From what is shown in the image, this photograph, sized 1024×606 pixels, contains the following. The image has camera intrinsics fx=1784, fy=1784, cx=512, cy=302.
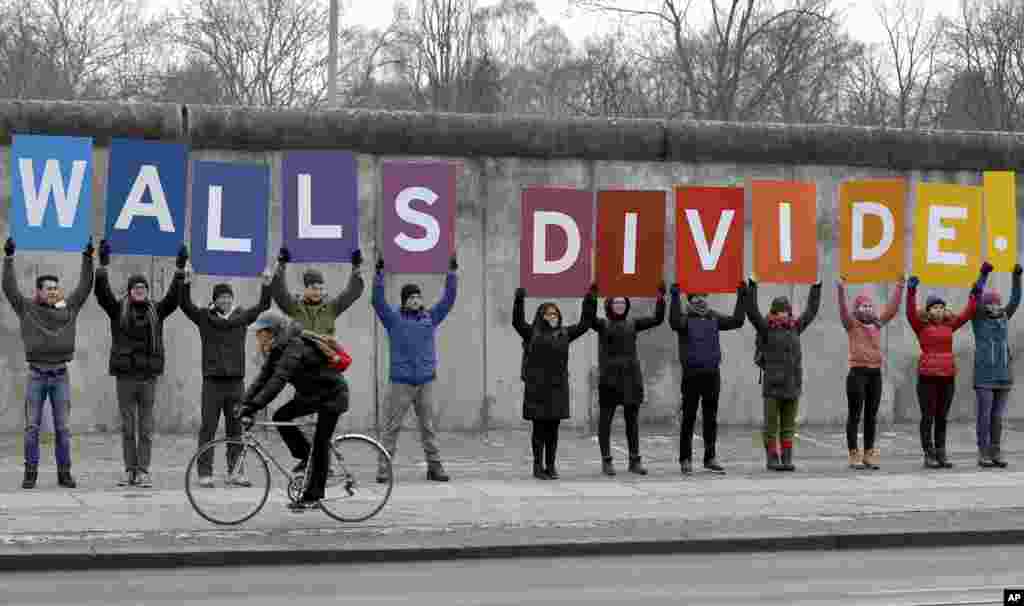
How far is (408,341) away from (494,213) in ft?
9.95

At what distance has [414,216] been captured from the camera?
16.2m

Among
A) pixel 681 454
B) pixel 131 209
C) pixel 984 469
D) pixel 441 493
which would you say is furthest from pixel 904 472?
pixel 131 209

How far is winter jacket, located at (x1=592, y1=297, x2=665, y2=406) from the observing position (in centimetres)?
1561

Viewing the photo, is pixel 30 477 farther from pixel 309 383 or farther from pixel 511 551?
pixel 511 551

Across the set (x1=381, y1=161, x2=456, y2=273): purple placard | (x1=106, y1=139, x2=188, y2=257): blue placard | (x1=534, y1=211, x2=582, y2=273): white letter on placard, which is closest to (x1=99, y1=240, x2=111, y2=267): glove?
(x1=106, y1=139, x2=188, y2=257): blue placard

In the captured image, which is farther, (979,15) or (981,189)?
(979,15)

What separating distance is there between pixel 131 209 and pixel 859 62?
4071 cm

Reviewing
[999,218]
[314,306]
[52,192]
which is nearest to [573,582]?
[314,306]

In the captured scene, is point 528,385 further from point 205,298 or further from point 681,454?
point 205,298

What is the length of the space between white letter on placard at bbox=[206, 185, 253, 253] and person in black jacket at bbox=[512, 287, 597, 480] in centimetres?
242

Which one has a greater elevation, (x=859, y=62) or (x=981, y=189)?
(x=859, y=62)

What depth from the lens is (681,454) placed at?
626 inches

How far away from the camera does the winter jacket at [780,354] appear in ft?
52.3

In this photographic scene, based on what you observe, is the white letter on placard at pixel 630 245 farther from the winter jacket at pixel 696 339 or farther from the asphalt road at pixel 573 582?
the asphalt road at pixel 573 582
